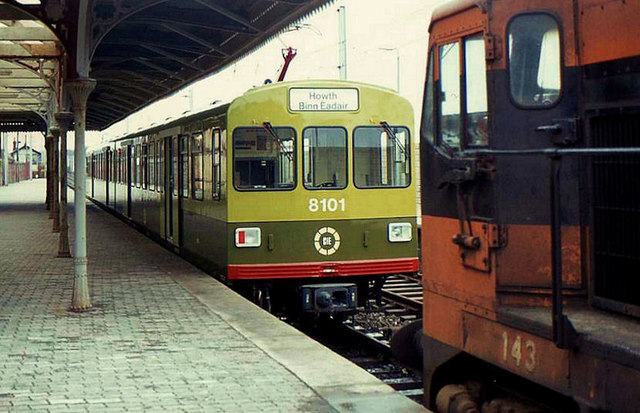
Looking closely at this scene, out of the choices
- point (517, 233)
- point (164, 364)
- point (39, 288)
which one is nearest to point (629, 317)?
point (517, 233)

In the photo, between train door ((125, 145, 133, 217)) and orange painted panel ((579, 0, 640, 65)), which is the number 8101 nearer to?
orange painted panel ((579, 0, 640, 65))

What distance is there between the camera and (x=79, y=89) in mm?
11797

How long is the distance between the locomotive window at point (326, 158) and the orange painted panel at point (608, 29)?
7018 mm

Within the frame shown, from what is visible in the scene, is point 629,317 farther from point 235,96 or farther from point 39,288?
point 39,288

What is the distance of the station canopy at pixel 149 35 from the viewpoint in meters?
12.6

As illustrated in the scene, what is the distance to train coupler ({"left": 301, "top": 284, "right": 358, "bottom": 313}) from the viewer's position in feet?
38.4

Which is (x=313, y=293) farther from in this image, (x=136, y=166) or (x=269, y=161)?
(x=136, y=166)

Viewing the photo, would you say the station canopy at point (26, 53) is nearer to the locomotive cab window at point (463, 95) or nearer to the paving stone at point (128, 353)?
the paving stone at point (128, 353)

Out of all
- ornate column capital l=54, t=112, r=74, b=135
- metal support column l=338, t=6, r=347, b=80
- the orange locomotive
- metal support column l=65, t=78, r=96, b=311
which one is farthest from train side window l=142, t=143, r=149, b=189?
the orange locomotive

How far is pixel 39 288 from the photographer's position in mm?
13664

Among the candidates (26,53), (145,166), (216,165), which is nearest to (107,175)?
(145,166)

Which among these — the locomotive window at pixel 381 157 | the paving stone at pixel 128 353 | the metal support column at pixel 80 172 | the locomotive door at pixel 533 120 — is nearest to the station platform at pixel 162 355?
the paving stone at pixel 128 353

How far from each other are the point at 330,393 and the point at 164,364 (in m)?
1.84

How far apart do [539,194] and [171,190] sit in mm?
12657
